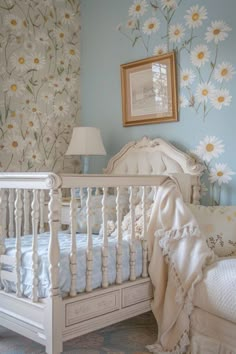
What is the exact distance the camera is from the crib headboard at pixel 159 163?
2.60m

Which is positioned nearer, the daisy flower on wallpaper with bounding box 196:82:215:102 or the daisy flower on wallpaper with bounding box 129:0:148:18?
the daisy flower on wallpaper with bounding box 196:82:215:102

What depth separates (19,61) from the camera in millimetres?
3057

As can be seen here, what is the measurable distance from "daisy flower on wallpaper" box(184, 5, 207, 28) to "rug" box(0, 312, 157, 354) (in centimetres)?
198

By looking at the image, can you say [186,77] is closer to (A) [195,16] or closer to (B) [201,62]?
(B) [201,62]

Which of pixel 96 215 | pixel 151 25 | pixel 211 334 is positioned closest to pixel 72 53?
pixel 151 25

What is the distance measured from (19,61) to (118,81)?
0.79 meters

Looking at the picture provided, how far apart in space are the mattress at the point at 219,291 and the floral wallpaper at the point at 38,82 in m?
1.77

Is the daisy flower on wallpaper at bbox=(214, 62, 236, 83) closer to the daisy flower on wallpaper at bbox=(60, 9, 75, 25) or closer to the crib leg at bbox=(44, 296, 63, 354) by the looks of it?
the daisy flower on wallpaper at bbox=(60, 9, 75, 25)

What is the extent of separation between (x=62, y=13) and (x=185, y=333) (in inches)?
107

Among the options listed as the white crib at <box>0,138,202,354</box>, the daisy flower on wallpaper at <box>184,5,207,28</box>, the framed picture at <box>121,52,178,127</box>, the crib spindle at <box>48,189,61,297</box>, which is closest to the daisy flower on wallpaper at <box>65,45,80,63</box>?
the framed picture at <box>121,52,178,127</box>

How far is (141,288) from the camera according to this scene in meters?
2.06

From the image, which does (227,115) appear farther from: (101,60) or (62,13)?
(62,13)

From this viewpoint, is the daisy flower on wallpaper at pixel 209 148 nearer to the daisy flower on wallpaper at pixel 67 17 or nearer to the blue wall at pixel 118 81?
the blue wall at pixel 118 81

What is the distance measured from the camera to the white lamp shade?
301 cm
